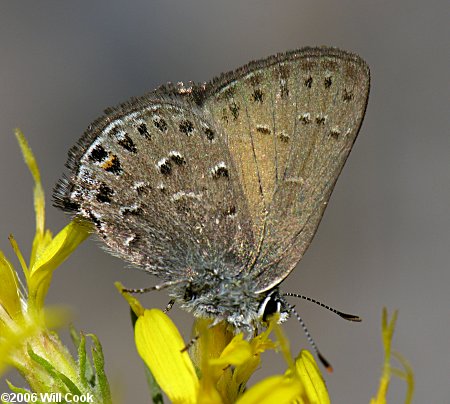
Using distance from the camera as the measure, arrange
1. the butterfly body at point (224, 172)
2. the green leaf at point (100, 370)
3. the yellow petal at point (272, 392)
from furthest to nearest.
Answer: the butterfly body at point (224, 172), the green leaf at point (100, 370), the yellow petal at point (272, 392)

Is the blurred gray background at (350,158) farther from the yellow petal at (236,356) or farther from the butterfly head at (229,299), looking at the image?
the yellow petal at (236,356)

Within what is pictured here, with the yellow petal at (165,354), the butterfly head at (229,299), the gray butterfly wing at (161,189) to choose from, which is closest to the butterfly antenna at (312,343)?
the butterfly head at (229,299)

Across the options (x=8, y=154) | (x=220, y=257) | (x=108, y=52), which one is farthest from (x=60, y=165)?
(x=220, y=257)

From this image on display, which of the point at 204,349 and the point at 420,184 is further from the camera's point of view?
the point at 420,184

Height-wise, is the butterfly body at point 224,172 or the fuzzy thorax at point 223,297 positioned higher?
the butterfly body at point 224,172

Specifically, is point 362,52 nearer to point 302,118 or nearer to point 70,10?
point 70,10

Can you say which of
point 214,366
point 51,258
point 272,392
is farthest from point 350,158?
point 272,392
